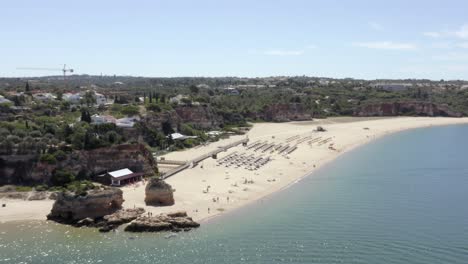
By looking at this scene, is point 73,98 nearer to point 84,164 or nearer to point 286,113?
point 286,113

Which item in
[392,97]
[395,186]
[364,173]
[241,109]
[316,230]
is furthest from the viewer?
[392,97]

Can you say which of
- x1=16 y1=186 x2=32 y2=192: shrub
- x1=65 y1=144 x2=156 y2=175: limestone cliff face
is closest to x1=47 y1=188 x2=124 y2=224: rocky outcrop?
x1=16 y1=186 x2=32 y2=192: shrub

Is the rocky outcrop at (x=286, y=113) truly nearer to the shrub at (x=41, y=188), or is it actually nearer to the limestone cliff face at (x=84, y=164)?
the limestone cliff face at (x=84, y=164)

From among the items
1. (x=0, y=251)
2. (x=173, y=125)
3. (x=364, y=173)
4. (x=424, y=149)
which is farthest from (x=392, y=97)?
(x=0, y=251)

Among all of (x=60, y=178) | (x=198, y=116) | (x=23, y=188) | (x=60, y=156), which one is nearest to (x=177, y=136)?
(x=198, y=116)

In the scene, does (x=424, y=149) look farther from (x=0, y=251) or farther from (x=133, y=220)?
(x=0, y=251)

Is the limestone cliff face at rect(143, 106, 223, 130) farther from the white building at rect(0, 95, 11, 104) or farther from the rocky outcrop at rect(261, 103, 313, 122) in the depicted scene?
the white building at rect(0, 95, 11, 104)
